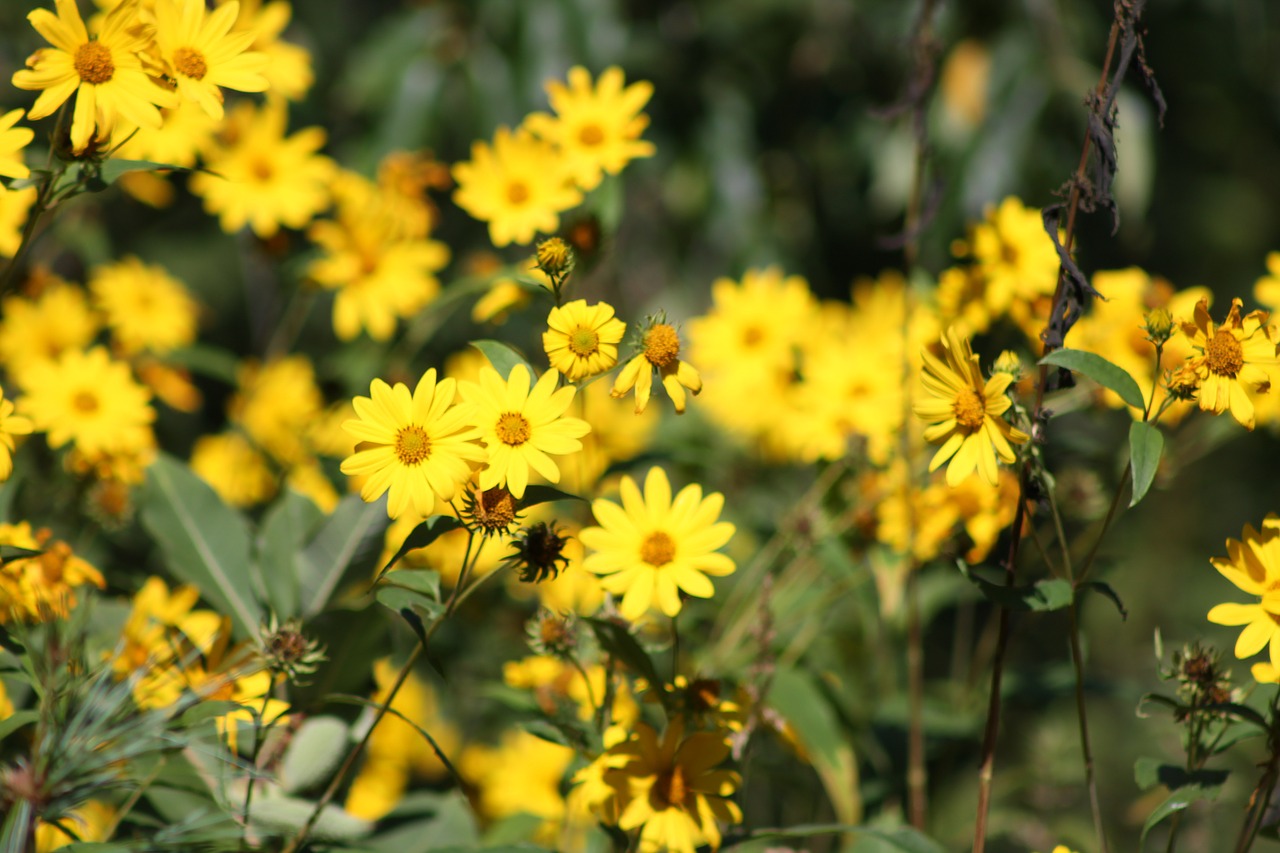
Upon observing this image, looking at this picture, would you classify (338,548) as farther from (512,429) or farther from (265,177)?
(265,177)

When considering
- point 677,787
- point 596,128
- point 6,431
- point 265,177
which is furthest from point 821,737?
point 265,177

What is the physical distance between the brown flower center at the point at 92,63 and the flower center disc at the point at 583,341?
16.5 inches

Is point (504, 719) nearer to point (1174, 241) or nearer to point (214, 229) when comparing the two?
point (214, 229)

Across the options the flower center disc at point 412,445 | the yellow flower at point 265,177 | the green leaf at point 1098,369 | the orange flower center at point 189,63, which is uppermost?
the yellow flower at point 265,177

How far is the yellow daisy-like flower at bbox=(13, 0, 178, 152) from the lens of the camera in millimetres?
817

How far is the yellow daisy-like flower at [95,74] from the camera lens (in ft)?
2.68


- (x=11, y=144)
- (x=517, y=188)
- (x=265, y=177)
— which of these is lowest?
(x=11, y=144)

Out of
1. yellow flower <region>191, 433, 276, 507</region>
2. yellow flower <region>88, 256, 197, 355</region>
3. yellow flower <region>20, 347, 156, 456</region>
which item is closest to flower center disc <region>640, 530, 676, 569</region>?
yellow flower <region>20, 347, 156, 456</region>

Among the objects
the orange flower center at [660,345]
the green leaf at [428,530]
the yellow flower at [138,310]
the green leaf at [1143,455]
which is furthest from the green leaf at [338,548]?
the green leaf at [1143,455]

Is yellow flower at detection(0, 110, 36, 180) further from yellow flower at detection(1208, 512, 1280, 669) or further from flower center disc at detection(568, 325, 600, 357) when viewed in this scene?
yellow flower at detection(1208, 512, 1280, 669)

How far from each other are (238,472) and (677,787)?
976mm

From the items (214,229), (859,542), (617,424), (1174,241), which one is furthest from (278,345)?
(1174,241)

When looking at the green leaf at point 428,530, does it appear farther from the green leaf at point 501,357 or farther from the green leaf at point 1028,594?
the green leaf at point 1028,594

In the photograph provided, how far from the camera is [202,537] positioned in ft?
3.63
